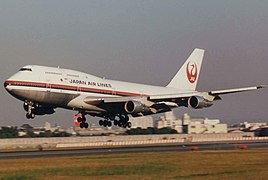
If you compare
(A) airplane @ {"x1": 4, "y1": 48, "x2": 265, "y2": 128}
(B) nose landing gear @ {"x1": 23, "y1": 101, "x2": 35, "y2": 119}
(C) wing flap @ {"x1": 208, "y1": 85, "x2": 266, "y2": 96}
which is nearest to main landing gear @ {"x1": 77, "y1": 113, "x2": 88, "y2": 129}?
(A) airplane @ {"x1": 4, "y1": 48, "x2": 265, "y2": 128}

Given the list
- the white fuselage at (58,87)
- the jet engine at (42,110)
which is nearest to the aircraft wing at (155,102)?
the white fuselage at (58,87)

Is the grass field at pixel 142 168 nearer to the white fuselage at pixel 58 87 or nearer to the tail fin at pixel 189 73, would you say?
the white fuselage at pixel 58 87

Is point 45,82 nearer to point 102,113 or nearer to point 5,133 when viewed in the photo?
point 102,113

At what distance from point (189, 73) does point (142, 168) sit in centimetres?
4638

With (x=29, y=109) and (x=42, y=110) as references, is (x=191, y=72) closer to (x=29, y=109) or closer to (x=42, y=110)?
(x=42, y=110)

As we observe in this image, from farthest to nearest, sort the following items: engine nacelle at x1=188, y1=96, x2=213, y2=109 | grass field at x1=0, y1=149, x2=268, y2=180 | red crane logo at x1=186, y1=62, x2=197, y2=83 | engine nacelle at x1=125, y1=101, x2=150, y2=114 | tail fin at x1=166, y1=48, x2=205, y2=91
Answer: red crane logo at x1=186, y1=62, x2=197, y2=83, tail fin at x1=166, y1=48, x2=205, y2=91, engine nacelle at x1=188, y1=96, x2=213, y2=109, engine nacelle at x1=125, y1=101, x2=150, y2=114, grass field at x1=0, y1=149, x2=268, y2=180

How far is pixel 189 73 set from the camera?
8856 cm

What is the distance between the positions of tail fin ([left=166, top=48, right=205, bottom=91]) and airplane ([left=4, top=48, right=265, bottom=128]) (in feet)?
12.0

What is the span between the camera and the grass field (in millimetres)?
38938

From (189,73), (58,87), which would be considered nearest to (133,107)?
(58,87)

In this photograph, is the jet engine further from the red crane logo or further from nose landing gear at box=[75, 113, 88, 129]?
the red crane logo

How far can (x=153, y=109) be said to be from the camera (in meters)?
74.2

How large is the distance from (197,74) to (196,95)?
17275 mm

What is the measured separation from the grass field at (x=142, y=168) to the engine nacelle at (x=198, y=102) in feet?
63.3
